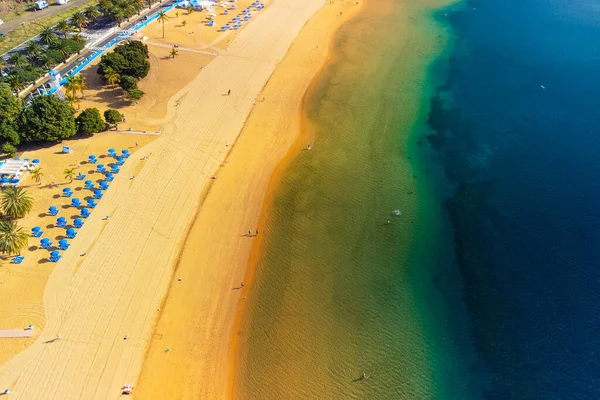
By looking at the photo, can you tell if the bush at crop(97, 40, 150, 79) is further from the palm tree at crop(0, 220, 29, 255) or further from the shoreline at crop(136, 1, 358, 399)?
the palm tree at crop(0, 220, 29, 255)

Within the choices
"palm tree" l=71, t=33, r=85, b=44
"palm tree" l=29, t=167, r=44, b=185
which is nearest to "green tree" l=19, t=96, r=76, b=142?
"palm tree" l=29, t=167, r=44, b=185

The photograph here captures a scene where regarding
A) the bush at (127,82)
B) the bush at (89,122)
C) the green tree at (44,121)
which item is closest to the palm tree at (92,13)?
the bush at (127,82)

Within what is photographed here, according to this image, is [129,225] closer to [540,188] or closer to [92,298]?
[92,298]

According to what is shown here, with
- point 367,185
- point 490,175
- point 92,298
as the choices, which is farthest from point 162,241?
point 490,175

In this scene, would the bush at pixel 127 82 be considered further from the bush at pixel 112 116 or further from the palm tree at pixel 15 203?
the palm tree at pixel 15 203

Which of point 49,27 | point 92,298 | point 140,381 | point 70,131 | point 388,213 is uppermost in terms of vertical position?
point 49,27

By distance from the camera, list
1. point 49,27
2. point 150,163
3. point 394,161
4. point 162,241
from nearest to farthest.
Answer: point 162,241 → point 150,163 → point 394,161 → point 49,27
